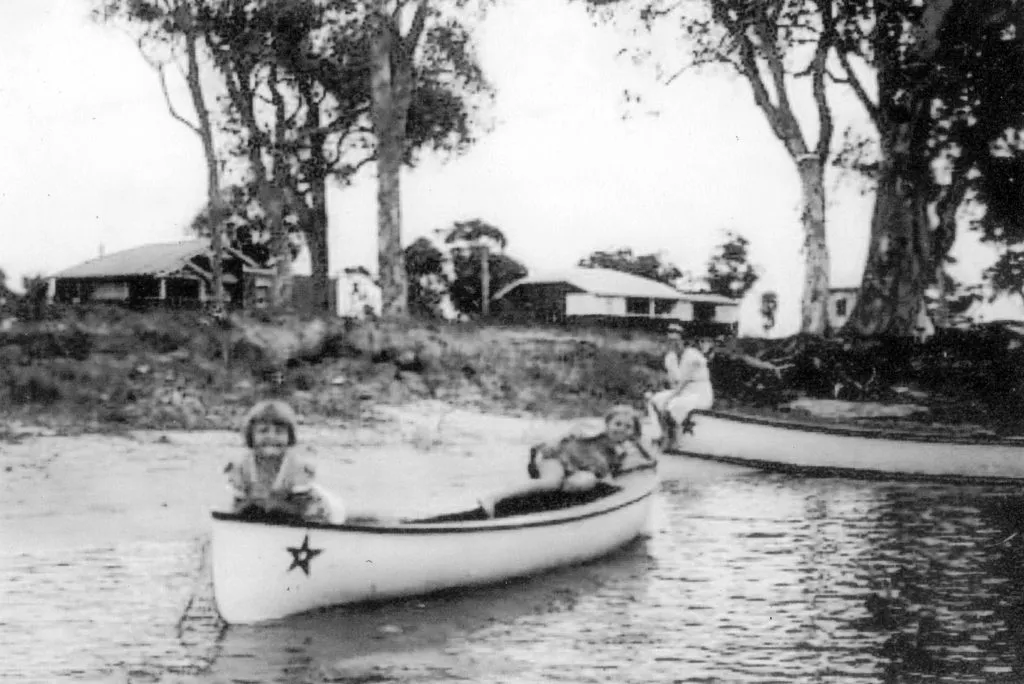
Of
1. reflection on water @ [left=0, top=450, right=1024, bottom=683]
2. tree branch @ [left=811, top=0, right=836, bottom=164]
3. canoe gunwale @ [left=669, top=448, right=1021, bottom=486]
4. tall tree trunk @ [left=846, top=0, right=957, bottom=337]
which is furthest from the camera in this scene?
tree branch @ [left=811, top=0, right=836, bottom=164]

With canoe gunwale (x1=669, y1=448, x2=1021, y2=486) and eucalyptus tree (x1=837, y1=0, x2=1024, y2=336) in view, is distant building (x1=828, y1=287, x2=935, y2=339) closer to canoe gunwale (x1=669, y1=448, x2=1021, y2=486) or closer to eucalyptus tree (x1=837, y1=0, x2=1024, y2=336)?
eucalyptus tree (x1=837, y1=0, x2=1024, y2=336)

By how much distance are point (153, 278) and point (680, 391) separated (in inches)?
192

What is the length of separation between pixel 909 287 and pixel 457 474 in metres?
6.30

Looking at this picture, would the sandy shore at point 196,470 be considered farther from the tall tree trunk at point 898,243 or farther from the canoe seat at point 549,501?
the tall tree trunk at point 898,243

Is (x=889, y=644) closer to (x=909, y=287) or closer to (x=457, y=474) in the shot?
(x=457, y=474)

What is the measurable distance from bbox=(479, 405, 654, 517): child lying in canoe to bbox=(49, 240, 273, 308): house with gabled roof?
3.08m

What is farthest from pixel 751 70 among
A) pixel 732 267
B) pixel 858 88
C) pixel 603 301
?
pixel 732 267

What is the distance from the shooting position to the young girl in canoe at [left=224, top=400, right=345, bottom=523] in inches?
251

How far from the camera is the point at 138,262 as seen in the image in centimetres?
980

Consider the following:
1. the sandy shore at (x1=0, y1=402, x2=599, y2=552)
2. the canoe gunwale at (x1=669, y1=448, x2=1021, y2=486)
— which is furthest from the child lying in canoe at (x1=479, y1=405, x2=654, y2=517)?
the canoe gunwale at (x1=669, y1=448, x2=1021, y2=486)

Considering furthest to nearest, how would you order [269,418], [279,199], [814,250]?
1. [279,199]
2. [814,250]
3. [269,418]

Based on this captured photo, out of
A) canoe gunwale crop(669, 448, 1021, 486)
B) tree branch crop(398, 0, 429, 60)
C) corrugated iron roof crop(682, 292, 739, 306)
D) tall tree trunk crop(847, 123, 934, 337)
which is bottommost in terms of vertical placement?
canoe gunwale crop(669, 448, 1021, 486)

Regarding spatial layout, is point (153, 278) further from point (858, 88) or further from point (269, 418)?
point (858, 88)

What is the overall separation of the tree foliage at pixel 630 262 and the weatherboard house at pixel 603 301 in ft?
0.24
